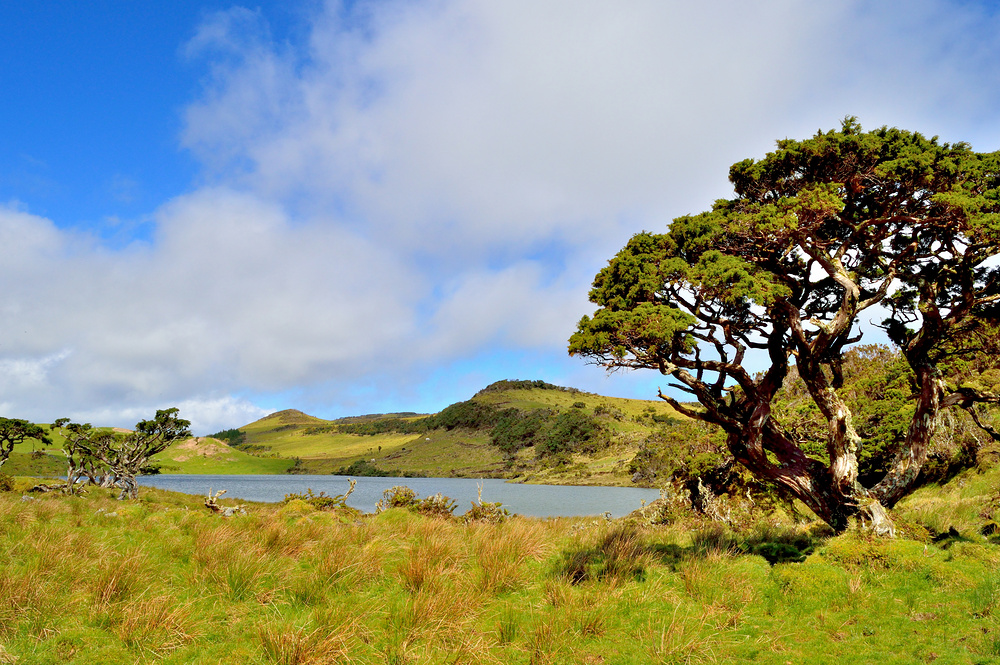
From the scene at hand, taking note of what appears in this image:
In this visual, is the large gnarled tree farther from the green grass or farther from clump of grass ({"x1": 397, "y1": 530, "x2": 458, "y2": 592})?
the green grass

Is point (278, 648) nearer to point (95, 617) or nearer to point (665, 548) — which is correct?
point (95, 617)

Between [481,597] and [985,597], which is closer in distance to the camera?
[985,597]

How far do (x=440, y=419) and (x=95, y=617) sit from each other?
193 meters

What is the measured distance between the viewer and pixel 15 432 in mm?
37781

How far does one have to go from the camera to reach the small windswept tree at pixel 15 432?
36.9 metres

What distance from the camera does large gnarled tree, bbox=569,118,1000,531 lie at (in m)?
11.2

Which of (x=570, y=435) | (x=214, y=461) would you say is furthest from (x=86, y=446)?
(x=214, y=461)

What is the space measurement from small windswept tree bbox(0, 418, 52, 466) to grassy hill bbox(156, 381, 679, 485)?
75.2 m

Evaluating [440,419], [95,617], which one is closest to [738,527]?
[95,617]

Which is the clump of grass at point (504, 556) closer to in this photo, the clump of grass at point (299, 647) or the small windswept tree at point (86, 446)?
the clump of grass at point (299, 647)

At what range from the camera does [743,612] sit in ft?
26.8

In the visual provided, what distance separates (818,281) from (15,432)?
49373mm

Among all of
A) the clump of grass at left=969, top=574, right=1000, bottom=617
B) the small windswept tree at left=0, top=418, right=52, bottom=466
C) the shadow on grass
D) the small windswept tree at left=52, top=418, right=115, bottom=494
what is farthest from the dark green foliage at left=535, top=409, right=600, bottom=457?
the clump of grass at left=969, top=574, right=1000, bottom=617

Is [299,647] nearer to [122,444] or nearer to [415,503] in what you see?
[415,503]
